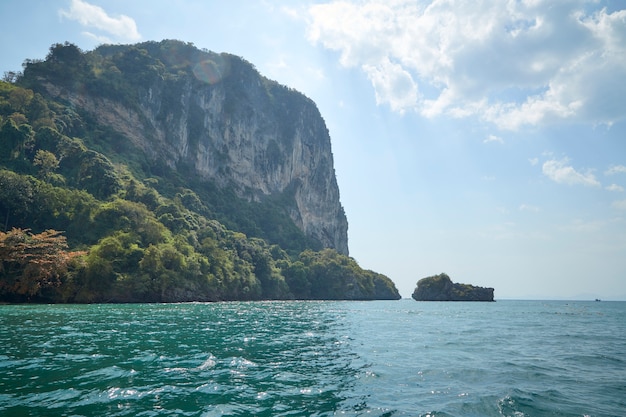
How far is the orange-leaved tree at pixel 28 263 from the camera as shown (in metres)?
59.3

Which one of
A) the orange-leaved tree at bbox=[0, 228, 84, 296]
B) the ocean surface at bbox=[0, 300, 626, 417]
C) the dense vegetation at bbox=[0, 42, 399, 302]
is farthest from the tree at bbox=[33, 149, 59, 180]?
the ocean surface at bbox=[0, 300, 626, 417]

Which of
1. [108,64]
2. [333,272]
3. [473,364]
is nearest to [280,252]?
[333,272]

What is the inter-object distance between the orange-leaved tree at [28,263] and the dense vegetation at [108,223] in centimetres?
16

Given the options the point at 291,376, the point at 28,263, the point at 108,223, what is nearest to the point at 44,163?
the point at 108,223

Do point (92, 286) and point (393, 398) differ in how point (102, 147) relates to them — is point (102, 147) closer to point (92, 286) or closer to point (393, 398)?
point (92, 286)

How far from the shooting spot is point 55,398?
11500 mm

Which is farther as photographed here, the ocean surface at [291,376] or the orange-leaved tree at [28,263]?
the orange-leaved tree at [28,263]

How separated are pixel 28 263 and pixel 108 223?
26747mm

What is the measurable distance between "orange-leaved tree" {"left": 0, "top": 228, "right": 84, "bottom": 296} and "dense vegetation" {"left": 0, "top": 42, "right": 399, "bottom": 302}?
164mm

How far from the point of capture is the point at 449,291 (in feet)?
582

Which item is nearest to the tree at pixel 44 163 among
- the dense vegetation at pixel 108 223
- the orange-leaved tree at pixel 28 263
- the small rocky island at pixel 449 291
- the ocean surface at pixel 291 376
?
the dense vegetation at pixel 108 223

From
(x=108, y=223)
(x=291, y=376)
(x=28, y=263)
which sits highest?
(x=108, y=223)

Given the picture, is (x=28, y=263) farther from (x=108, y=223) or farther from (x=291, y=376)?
(x=291, y=376)

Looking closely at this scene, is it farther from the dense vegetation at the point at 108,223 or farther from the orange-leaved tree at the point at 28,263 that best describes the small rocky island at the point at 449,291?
the orange-leaved tree at the point at 28,263
